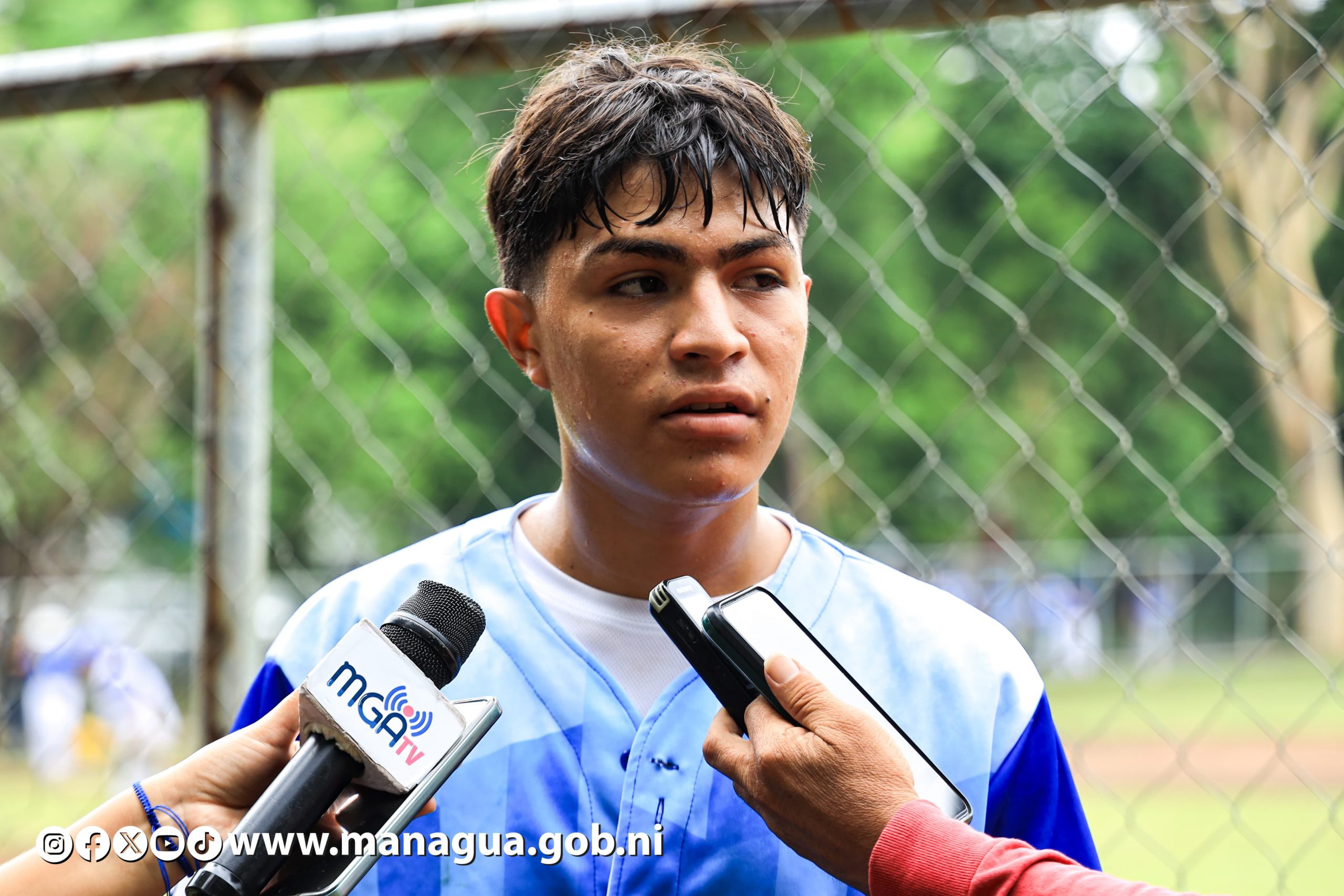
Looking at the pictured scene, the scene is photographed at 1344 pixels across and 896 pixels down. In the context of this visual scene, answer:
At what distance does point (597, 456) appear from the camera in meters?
1.61

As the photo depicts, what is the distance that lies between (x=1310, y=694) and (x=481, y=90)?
47.6 ft

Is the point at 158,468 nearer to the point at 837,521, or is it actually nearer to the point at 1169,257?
the point at 837,521

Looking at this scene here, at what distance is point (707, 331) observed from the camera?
1.47 metres

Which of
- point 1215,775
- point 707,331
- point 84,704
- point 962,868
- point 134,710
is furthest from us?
point 84,704

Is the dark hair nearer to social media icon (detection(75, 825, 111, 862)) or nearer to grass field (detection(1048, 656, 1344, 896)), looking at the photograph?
social media icon (detection(75, 825, 111, 862))

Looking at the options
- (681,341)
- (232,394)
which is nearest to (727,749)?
(681,341)

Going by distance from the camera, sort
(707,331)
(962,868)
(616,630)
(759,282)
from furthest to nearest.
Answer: (616,630) < (759,282) < (707,331) < (962,868)

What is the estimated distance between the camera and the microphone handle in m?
1.03

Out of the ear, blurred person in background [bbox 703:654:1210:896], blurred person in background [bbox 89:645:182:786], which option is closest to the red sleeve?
blurred person in background [bbox 703:654:1210:896]

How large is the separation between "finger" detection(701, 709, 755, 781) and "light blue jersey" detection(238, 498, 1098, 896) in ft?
0.77

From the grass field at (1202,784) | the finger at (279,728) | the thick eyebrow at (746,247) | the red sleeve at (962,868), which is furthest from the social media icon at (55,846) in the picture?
the grass field at (1202,784)

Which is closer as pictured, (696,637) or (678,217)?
(696,637)

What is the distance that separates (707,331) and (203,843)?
806mm

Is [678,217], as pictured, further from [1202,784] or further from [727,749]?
[1202,784]
